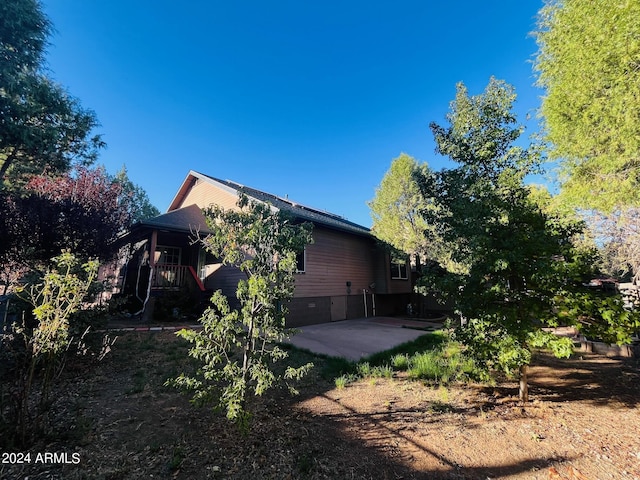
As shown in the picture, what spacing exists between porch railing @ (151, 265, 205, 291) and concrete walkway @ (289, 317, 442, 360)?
484 cm

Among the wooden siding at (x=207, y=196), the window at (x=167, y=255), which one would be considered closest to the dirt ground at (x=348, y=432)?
the window at (x=167, y=255)

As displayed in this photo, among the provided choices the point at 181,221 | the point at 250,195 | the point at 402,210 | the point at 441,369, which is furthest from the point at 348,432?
the point at 402,210

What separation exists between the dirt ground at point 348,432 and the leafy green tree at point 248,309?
0.45m

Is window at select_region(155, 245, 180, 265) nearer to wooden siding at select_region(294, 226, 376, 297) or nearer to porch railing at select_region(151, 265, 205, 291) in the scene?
porch railing at select_region(151, 265, 205, 291)

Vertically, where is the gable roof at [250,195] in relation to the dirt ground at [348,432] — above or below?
above

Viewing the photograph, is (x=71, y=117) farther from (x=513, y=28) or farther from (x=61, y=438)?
(x=513, y=28)

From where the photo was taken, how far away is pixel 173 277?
10766mm

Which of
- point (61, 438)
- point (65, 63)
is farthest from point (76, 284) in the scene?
point (65, 63)

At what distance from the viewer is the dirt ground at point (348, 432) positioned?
262 cm

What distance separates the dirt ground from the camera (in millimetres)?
2617

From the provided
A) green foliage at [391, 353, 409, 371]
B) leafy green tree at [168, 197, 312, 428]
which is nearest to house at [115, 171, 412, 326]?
leafy green tree at [168, 197, 312, 428]

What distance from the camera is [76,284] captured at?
303 cm

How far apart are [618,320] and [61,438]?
6.92m

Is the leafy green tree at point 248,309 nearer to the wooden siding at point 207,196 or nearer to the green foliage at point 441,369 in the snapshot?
the green foliage at point 441,369
